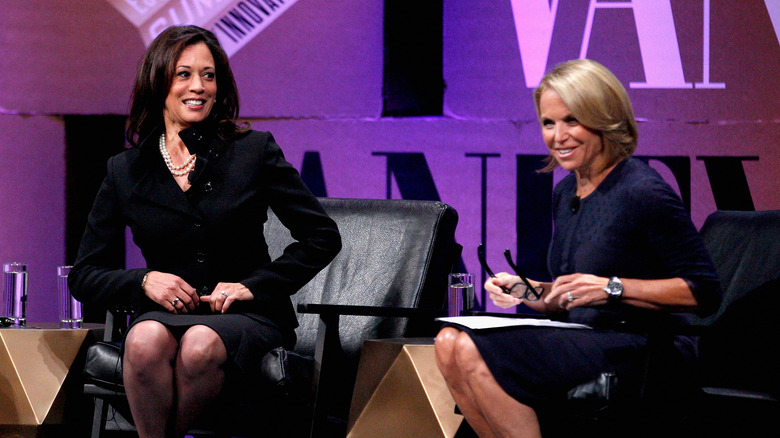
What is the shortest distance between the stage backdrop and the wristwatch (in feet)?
6.06

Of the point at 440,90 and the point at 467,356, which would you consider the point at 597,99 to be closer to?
the point at 467,356

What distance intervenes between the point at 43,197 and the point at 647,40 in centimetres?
287

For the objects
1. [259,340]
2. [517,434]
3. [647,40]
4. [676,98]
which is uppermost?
[647,40]

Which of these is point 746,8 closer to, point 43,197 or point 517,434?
point 517,434

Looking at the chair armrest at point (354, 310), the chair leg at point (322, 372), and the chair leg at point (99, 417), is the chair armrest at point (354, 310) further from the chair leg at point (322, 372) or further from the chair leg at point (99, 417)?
the chair leg at point (99, 417)

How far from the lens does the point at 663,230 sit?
2.32 meters

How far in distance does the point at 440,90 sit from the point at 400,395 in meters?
1.72

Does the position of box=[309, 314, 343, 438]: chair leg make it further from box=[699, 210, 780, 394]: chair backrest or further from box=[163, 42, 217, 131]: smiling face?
box=[699, 210, 780, 394]: chair backrest

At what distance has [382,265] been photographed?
10.6 ft

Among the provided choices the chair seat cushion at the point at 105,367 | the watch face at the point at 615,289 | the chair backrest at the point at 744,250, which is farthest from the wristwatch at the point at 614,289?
the chair seat cushion at the point at 105,367

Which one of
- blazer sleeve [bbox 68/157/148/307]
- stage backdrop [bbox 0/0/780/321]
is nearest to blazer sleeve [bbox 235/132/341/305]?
blazer sleeve [bbox 68/157/148/307]

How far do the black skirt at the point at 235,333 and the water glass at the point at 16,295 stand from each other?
3.31 ft

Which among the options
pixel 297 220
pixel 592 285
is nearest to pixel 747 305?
pixel 592 285

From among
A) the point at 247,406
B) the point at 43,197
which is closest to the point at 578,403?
the point at 247,406
